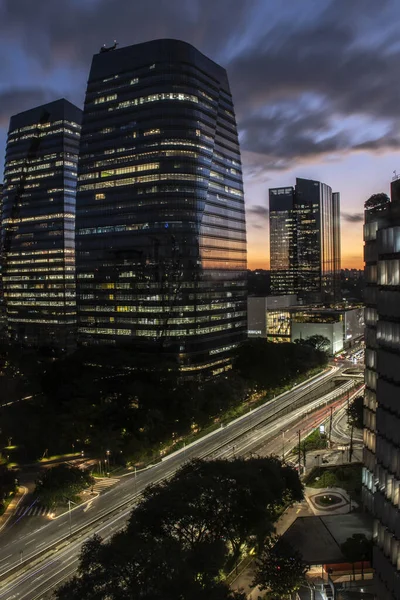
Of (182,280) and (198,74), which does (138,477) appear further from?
(198,74)

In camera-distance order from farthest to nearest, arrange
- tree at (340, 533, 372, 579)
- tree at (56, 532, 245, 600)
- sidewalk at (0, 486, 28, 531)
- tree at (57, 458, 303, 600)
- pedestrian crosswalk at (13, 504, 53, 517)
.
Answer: pedestrian crosswalk at (13, 504, 53, 517) < sidewalk at (0, 486, 28, 531) < tree at (340, 533, 372, 579) < tree at (57, 458, 303, 600) < tree at (56, 532, 245, 600)

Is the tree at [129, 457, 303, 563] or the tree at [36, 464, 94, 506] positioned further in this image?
the tree at [36, 464, 94, 506]

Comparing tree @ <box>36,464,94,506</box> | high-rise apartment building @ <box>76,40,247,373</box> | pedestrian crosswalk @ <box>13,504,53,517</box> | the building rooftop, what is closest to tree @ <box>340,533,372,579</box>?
the building rooftop

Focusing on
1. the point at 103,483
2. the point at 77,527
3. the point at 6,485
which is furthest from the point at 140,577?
the point at 103,483

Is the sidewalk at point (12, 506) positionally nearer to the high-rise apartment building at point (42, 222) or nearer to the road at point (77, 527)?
the road at point (77, 527)

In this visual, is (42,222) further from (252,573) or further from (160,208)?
(252,573)

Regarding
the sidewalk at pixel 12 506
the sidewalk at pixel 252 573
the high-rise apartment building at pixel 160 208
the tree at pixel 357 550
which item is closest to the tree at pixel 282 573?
the sidewalk at pixel 252 573

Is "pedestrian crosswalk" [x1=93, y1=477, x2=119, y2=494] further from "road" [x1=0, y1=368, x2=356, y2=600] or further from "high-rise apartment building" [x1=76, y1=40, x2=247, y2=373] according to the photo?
"high-rise apartment building" [x1=76, y1=40, x2=247, y2=373]
